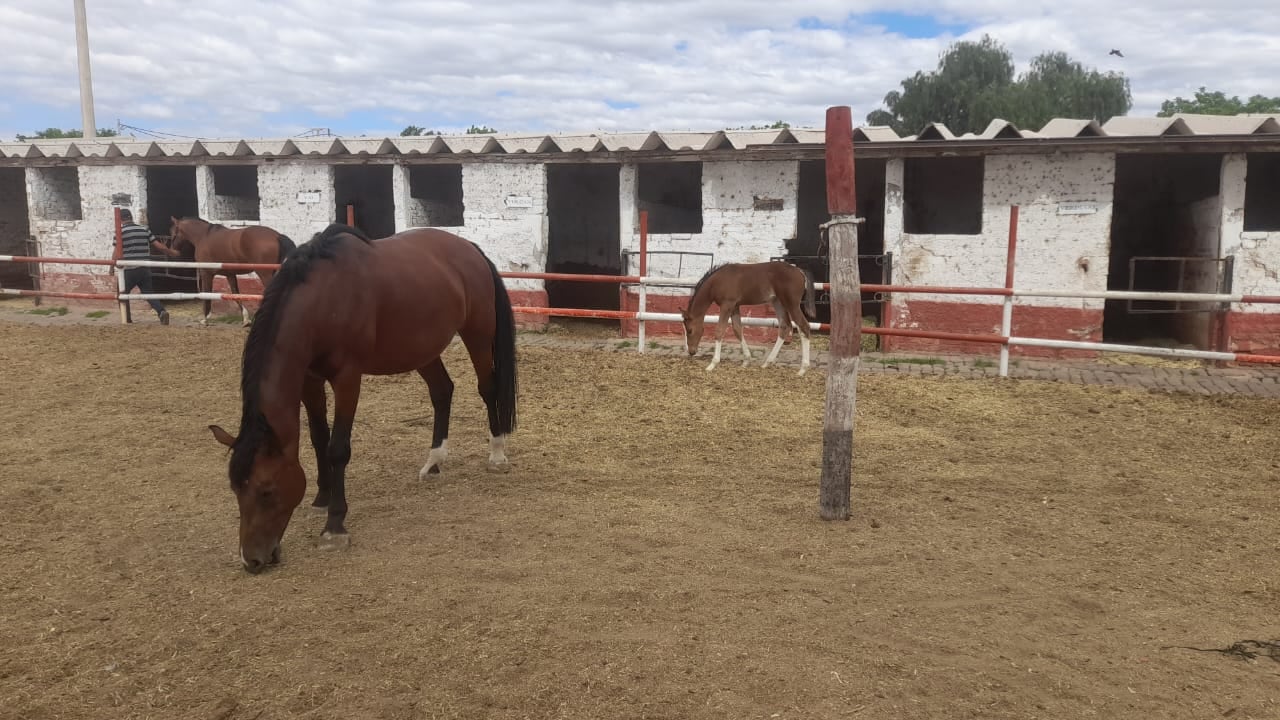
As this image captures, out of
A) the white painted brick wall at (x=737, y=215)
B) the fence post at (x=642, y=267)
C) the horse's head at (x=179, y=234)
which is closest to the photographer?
the fence post at (x=642, y=267)

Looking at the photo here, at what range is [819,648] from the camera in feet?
9.31

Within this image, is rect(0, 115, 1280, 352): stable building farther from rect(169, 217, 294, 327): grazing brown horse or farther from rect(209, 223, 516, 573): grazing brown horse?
rect(209, 223, 516, 573): grazing brown horse

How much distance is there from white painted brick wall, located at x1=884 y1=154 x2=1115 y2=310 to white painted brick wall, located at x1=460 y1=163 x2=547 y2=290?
4.92 metres

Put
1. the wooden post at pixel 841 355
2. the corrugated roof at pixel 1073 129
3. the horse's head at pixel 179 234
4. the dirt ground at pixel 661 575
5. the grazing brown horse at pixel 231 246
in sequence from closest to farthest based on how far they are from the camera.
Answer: the dirt ground at pixel 661 575
the wooden post at pixel 841 355
the corrugated roof at pixel 1073 129
the grazing brown horse at pixel 231 246
the horse's head at pixel 179 234

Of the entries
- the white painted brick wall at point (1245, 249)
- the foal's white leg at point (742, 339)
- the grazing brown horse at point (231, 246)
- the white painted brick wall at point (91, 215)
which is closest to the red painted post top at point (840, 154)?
the foal's white leg at point (742, 339)

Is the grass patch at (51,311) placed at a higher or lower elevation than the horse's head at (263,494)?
higher

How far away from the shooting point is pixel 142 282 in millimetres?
12070

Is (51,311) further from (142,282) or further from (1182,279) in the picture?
(1182,279)

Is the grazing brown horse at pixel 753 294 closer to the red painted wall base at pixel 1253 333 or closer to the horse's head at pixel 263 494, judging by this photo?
the red painted wall base at pixel 1253 333

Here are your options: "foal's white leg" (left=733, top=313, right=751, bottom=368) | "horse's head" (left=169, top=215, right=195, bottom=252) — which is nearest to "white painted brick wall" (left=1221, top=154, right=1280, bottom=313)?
"foal's white leg" (left=733, top=313, right=751, bottom=368)

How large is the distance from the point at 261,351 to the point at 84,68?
19.9 m

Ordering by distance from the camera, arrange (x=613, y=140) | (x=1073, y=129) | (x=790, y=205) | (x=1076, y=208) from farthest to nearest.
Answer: (x=613, y=140), (x=790, y=205), (x=1073, y=129), (x=1076, y=208)

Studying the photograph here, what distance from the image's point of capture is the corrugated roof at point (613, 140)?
955 cm

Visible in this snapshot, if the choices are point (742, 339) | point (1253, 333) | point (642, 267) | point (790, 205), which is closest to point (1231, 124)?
point (1253, 333)
